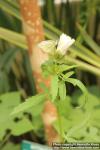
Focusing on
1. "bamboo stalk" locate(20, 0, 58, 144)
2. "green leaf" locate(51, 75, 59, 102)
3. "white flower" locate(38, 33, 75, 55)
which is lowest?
"green leaf" locate(51, 75, 59, 102)

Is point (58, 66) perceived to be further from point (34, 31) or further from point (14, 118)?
point (14, 118)

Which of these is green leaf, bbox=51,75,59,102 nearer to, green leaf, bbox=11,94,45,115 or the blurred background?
green leaf, bbox=11,94,45,115

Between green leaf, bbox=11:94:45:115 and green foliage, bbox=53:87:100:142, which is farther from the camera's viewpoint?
green foliage, bbox=53:87:100:142

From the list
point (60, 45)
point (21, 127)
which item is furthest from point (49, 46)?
point (21, 127)

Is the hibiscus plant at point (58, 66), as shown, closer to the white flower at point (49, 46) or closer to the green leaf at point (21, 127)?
the white flower at point (49, 46)

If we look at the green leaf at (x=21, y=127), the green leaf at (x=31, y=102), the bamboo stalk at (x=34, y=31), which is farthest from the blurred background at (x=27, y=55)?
the green leaf at (x=31, y=102)

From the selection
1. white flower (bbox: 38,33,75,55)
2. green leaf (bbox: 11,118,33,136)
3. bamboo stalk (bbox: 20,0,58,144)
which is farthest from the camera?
green leaf (bbox: 11,118,33,136)

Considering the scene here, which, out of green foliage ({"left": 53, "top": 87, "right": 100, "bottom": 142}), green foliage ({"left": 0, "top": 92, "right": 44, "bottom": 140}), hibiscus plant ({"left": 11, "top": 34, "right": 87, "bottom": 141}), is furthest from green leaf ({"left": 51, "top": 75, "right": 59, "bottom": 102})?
green foliage ({"left": 0, "top": 92, "right": 44, "bottom": 140})

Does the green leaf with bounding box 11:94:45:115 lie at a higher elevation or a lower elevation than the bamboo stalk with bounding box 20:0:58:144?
lower
